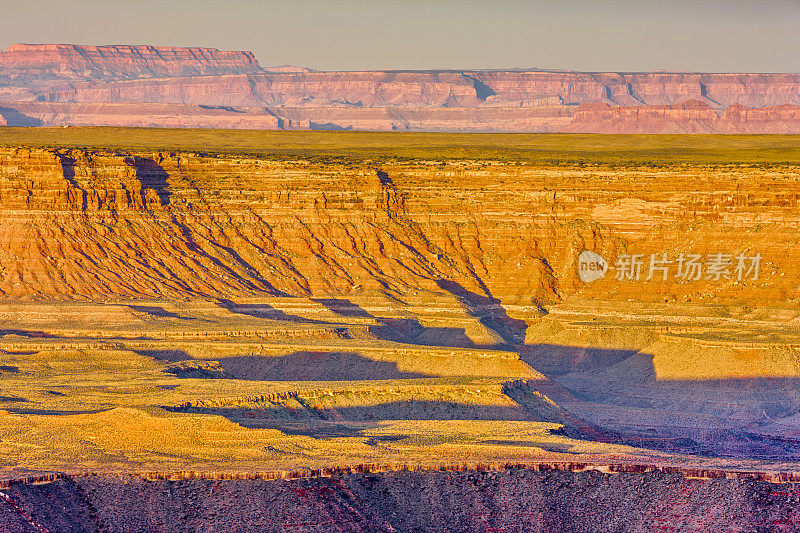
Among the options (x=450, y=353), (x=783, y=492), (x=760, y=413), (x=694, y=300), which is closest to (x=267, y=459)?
(x=783, y=492)

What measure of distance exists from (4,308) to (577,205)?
44020mm

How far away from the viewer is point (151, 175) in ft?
355

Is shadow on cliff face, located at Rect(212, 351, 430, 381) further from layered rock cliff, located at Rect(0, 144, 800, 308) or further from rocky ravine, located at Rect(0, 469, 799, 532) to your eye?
rocky ravine, located at Rect(0, 469, 799, 532)

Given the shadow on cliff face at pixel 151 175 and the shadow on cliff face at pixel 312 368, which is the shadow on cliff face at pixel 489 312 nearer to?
the shadow on cliff face at pixel 312 368

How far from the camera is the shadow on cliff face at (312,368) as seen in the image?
7412 cm

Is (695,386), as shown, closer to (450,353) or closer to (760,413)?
(760,413)

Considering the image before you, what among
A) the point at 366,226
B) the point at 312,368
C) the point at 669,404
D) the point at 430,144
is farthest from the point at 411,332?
the point at 430,144

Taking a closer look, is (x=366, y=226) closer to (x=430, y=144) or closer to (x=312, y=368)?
(x=312, y=368)

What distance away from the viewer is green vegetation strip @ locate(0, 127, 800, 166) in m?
128

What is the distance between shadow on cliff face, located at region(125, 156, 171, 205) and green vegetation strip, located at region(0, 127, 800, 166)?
43.4 feet

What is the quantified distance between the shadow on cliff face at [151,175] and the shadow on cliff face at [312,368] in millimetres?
34456

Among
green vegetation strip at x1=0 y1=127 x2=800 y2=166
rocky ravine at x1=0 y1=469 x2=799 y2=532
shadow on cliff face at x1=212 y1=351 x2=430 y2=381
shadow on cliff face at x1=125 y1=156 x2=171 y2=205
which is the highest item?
rocky ravine at x1=0 y1=469 x2=799 y2=532

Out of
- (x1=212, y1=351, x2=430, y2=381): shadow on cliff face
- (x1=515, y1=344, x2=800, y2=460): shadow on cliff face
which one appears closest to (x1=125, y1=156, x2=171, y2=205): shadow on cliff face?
(x1=212, y1=351, x2=430, y2=381): shadow on cliff face

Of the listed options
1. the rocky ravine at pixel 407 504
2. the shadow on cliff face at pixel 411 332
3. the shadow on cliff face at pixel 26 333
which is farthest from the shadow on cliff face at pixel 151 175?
the rocky ravine at pixel 407 504
